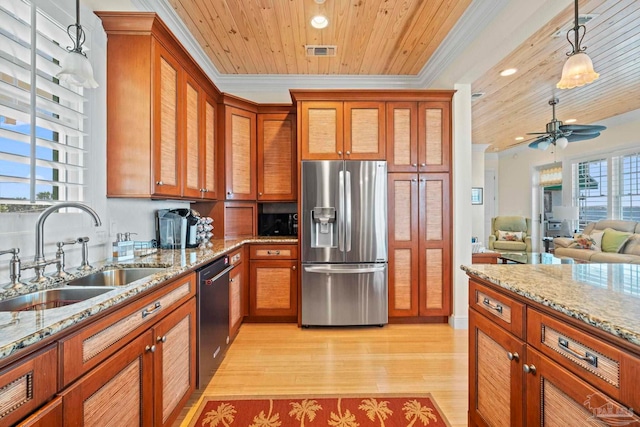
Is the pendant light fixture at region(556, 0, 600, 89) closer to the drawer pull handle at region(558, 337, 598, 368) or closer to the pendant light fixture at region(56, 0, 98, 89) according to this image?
the drawer pull handle at region(558, 337, 598, 368)

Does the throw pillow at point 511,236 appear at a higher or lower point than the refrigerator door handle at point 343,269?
higher

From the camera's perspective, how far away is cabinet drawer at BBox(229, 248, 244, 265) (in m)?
2.67

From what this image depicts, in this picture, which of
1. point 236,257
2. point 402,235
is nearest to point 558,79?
point 402,235

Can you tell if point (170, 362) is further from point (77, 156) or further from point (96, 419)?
point (77, 156)

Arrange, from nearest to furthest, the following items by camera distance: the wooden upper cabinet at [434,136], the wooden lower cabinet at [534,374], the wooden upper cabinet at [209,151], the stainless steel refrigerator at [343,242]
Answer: the wooden lower cabinet at [534,374] → the wooden upper cabinet at [209,151] → the stainless steel refrigerator at [343,242] → the wooden upper cabinet at [434,136]

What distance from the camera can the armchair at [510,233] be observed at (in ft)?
22.8

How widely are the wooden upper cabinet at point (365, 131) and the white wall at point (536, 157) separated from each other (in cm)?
529

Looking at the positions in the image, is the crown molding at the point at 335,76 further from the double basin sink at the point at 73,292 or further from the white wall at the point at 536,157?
the white wall at the point at 536,157

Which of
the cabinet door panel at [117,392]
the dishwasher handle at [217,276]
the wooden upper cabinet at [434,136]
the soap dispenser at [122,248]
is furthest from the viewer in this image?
the wooden upper cabinet at [434,136]

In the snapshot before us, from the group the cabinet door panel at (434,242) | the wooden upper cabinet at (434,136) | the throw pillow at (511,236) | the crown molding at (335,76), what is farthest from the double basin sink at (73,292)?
the throw pillow at (511,236)

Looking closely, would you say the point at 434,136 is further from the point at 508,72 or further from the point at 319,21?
the point at 319,21

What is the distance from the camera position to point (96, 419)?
3.37 feet

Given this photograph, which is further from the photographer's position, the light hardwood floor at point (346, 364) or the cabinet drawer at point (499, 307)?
the light hardwood floor at point (346, 364)

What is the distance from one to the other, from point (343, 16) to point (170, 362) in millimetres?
2818
